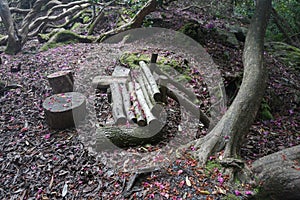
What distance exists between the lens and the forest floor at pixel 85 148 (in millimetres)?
2629

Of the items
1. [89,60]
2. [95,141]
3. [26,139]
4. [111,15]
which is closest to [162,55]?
[89,60]

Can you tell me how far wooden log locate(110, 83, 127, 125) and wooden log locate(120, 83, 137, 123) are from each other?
0.18ft

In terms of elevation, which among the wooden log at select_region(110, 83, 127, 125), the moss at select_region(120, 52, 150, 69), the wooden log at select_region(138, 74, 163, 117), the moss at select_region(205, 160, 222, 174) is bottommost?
the moss at select_region(205, 160, 222, 174)

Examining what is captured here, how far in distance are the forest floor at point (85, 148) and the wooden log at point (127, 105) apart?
647 millimetres

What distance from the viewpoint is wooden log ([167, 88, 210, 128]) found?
415cm

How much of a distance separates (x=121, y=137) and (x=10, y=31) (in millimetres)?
6007

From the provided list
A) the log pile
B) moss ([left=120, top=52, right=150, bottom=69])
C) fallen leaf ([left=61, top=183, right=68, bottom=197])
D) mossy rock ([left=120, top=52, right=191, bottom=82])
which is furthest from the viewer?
moss ([left=120, top=52, right=150, bottom=69])

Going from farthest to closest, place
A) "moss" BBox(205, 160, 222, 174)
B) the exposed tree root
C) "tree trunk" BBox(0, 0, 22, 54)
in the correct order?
the exposed tree root < "tree trunk" BBox(0, 0, 22, 54) < "moss" BBox(205, 160, 222, 174)

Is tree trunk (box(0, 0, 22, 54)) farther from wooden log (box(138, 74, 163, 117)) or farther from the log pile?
wooden log (box(138, 74, 163, 117))

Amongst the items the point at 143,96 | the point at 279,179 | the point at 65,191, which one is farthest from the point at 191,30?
the point at 65,191

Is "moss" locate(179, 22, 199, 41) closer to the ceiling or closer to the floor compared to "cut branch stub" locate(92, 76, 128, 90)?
closer to the ceiling

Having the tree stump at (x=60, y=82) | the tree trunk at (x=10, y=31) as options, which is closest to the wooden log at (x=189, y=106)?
the tree stump at (x=60, y=82)

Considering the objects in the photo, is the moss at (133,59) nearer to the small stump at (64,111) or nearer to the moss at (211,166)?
the small stump at (64,111)

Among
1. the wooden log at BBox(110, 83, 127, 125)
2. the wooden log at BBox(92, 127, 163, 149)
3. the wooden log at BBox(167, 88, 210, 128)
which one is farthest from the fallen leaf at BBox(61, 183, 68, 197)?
the wooden log at BBox(167, 88, 210, 128)
